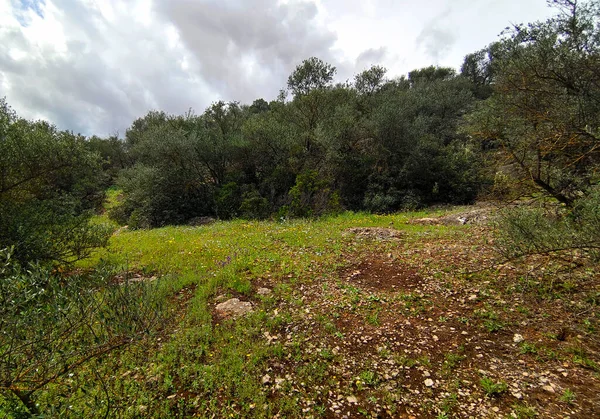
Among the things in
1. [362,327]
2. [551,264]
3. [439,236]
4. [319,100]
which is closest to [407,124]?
[319,100]

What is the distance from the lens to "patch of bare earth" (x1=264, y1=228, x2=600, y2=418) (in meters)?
3.70

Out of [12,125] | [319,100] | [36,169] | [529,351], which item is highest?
[319,100]

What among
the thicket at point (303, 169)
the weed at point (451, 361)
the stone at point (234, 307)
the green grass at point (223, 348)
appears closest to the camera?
the green grass at point (223, 348)

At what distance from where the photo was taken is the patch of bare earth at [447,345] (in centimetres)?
370

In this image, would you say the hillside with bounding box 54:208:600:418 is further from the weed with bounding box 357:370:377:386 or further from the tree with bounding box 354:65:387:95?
the tree with bounding box 354:65:387:95

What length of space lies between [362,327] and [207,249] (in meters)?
7.48

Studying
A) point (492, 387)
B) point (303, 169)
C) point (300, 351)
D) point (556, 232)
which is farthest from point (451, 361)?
point (303, 169)

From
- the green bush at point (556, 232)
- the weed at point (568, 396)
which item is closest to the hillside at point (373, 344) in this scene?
the weed at point (568, 396)

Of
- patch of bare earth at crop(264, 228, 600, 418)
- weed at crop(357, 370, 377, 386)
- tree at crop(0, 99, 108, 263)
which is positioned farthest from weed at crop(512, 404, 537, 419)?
tree at crop(0, 99, 108, 263)

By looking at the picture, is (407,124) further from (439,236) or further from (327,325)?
(327,325)

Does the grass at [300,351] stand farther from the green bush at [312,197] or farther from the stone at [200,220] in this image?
the stone at [200,220]

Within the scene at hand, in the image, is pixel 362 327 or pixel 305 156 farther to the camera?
pixel 305 156

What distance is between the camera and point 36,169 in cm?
815

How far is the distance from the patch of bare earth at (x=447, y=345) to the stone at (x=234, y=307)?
31.8 inches
